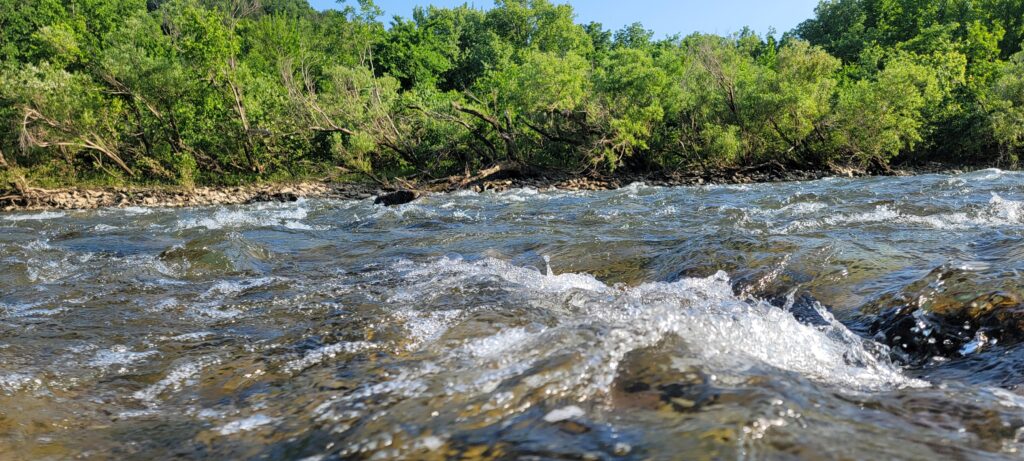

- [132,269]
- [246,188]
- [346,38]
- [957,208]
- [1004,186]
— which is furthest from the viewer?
[346,38]

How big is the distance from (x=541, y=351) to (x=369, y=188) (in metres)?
23.3

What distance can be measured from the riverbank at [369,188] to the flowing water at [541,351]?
47.6 feet

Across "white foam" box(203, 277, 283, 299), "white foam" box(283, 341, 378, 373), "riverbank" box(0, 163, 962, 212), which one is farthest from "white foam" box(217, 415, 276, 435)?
"riverbank" box(0, 163, 962, 212)

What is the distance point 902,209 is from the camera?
9.16m

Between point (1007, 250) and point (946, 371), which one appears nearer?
point (946, 371)

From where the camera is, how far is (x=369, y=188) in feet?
83.3

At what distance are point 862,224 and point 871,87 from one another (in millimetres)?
22258

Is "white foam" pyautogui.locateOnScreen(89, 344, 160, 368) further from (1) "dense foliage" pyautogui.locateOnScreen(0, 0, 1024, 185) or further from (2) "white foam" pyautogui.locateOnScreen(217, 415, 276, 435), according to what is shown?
(1) "dense foliage" pyautogui.locateOnScreen(0, 0, 1024, 185)

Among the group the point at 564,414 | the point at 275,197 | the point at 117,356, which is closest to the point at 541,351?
the point at 564,414

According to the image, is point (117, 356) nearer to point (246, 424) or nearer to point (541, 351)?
point (246, 424)

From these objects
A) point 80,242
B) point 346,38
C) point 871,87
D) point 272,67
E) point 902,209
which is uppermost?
point 346,38

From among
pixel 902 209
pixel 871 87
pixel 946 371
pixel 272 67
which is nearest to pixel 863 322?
pixel 946 371

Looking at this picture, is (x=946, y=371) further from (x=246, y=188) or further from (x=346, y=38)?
(x=346, y=38)

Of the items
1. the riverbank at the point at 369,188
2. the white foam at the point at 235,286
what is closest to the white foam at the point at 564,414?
the white foam at the point at 235,286
